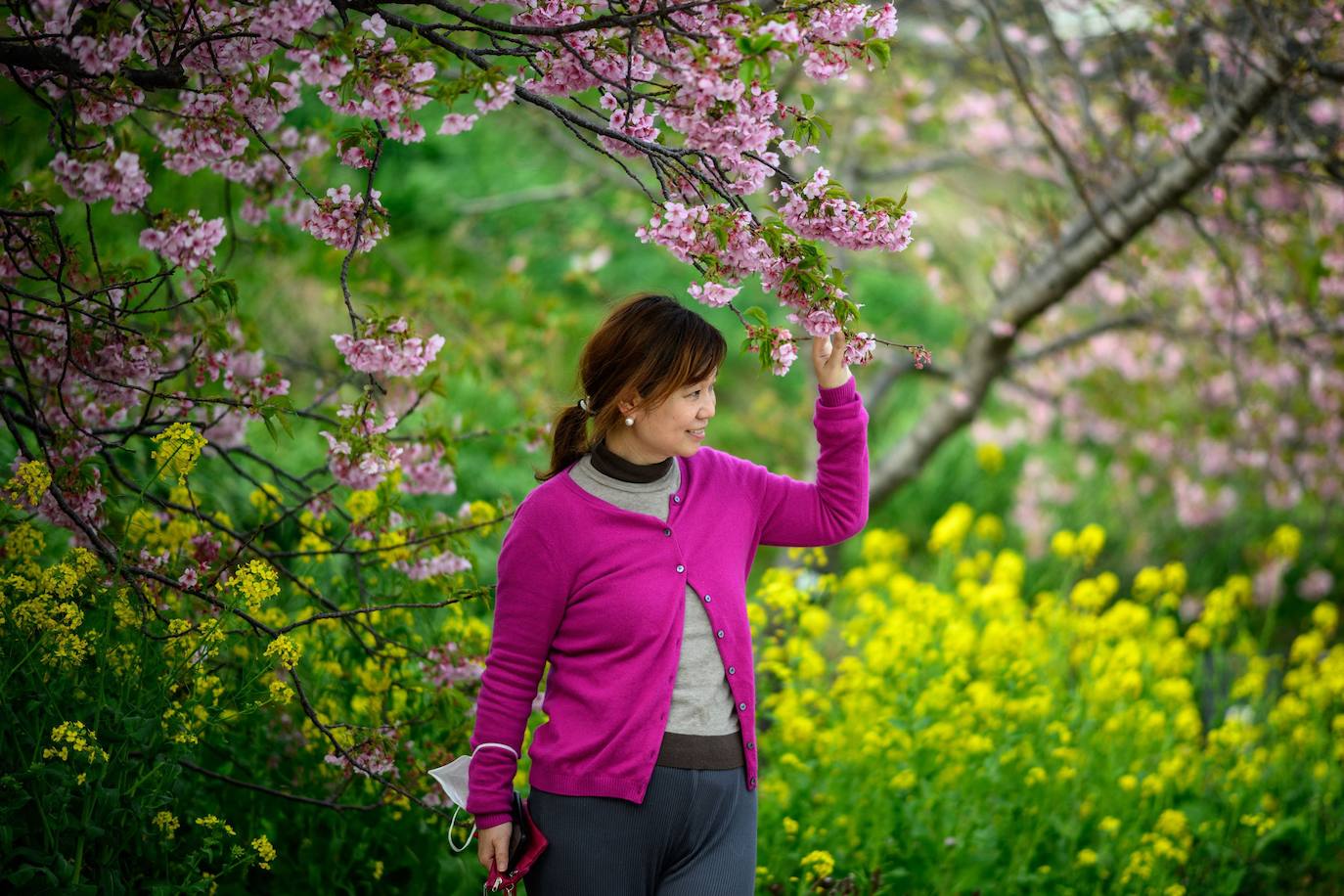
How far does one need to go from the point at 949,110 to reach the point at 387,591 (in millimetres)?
5627

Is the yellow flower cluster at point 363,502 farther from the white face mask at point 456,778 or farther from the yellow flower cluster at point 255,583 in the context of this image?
the white face mask at point 456,778

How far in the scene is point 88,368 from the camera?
2.61m

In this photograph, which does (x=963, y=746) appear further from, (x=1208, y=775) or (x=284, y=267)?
(x=284, y=267)

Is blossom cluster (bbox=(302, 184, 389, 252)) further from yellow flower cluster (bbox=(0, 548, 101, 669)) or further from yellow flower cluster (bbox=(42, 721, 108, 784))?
yellow flower cluster (bbox=(42, 721, 108, 784))

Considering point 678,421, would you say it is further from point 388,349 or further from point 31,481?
point 31,481

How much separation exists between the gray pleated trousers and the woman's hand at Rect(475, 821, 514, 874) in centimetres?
5

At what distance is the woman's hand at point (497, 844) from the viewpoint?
6.88 feet

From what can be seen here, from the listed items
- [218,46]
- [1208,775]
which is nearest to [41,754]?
[218,46]

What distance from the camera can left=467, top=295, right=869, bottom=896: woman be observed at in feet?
6.79

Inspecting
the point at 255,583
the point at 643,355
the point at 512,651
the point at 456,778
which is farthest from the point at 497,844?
the point at 643,355

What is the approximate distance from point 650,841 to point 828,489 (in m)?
0.73

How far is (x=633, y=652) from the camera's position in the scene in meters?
2.09

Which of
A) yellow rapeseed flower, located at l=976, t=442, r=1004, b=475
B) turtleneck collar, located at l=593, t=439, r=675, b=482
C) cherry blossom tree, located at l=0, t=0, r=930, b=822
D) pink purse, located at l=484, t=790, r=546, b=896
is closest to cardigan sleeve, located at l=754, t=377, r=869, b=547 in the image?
cherry blossom tree, located at l=0, t=0, r=930, b=822

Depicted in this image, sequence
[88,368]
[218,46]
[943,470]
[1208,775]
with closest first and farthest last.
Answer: [218,46] → [88,368] → [1208,775] → [943,470]
